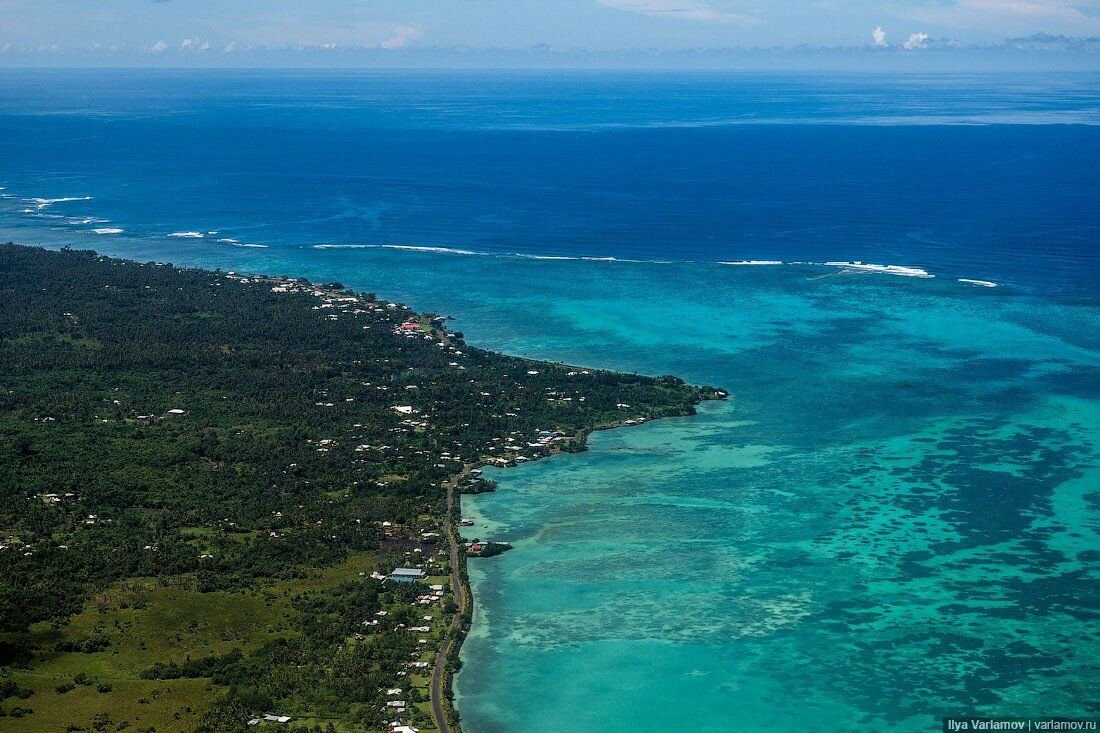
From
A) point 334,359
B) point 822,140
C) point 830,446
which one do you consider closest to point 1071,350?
point 830,446

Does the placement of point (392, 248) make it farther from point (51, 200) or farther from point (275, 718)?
point (275, 718)

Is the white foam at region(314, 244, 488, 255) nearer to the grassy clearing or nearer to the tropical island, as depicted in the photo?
the tropical island

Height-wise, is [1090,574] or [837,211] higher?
[837,211]

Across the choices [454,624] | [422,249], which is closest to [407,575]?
[454,624]

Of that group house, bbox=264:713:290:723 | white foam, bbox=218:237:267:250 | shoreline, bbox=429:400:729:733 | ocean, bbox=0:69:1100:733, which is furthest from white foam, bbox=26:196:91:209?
house, bbox=264:713:290:723

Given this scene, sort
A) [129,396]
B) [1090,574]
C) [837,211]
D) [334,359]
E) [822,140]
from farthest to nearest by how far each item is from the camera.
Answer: [822,140] → [837,211] → [334,359] → [129,396] → [1090,574]

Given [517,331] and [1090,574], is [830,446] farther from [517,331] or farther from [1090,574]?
[517,331]
